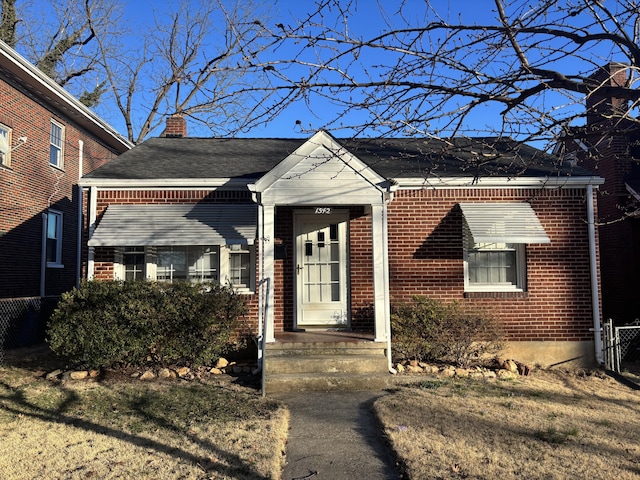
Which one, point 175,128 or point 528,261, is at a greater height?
point 175,128

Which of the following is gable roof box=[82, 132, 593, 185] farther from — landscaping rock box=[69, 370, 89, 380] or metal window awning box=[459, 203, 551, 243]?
landscaping rock box=[69, 370, 89, 380]

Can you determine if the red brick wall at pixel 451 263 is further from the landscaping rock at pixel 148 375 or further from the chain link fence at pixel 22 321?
the chain link fence at pixel 22 321

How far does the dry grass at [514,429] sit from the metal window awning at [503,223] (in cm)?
239

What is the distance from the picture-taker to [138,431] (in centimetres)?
516

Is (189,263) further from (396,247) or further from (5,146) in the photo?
(5,146)

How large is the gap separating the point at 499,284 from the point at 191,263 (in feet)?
19.2

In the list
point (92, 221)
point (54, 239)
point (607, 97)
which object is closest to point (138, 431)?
point (92, 221)

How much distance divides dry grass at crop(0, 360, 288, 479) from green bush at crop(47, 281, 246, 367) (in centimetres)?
50

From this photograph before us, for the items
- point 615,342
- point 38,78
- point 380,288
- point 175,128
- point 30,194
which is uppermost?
point 38,78

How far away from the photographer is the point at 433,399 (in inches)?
250

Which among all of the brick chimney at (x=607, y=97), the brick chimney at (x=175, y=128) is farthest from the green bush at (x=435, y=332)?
the brick chimney at (x=175, y=128)

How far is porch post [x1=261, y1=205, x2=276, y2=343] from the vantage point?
304 inches

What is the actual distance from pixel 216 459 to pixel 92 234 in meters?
5.91

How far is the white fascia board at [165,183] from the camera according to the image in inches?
353
